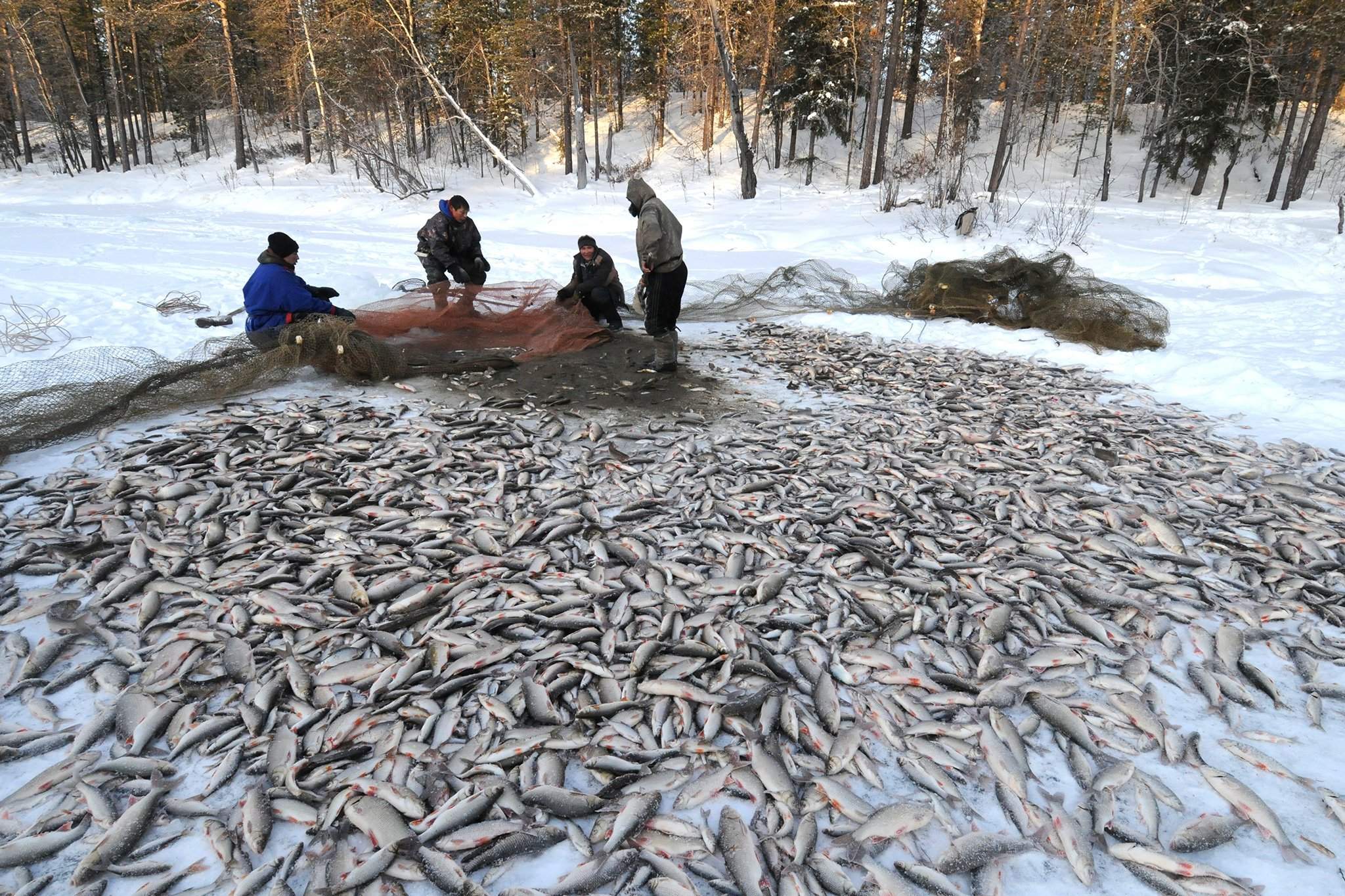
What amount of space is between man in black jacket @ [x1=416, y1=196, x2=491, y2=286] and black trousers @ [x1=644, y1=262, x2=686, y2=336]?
298 centimetres

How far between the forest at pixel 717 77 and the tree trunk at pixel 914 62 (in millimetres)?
162

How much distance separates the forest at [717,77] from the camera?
2095 cm

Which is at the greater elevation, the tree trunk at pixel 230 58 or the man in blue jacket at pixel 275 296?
the tree trunk at pixel 230 58

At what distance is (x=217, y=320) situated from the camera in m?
7.40

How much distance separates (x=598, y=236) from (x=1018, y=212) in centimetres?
1113

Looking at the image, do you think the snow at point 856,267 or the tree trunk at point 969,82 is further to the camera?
the tree trunk at point 969,82

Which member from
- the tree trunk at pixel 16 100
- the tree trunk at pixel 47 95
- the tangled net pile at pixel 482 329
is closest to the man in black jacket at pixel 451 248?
the tangled net pile at pixel 482 329

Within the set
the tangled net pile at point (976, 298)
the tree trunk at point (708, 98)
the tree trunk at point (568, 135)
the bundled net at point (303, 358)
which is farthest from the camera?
the tree trunk at point (568, 135)

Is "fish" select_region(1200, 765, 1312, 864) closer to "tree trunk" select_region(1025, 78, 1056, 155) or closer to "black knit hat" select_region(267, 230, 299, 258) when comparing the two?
"black knit hat" select_region(267, 230, 299, 258)

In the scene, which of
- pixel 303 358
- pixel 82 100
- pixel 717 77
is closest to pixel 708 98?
pixel 717 77

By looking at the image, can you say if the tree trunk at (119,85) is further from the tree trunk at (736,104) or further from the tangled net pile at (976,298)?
the tangled net pile at (976,298)

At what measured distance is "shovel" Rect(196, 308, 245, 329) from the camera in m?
7.26

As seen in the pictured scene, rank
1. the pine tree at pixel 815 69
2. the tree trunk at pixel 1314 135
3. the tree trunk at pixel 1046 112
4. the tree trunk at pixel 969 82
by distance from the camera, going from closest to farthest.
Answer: the tree trunk at pixel 1314 135 → the tree trunk at pixel 969 82 → the pine tree at pixel 815 69 → the tree trunk at pixel 1046 112

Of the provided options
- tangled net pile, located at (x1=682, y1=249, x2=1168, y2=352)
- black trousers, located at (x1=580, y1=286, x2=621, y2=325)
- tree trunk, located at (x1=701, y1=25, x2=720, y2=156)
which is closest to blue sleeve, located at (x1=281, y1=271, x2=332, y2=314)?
black trousers, located at (x1=580, y1=286, x2=621, y2=325)
